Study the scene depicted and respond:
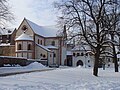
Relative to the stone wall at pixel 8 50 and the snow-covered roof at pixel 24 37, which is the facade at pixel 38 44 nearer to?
the snow-covered roof at pixel 24 37

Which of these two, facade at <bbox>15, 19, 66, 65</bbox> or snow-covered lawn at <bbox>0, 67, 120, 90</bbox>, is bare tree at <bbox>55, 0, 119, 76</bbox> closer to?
snow-covered lawn at <bbox>0, 67, 120, 90</bbox>

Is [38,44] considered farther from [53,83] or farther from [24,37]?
[53,83]

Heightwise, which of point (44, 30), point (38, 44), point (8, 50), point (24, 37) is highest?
point (44, 30)

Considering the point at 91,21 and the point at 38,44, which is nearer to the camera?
the point at 91,21

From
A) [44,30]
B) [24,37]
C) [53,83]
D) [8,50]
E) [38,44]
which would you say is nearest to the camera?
[53,83]

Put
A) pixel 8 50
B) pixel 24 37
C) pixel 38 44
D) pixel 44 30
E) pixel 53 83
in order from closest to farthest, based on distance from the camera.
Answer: pixel 53 83 → pixel 24 37 → pixel 8 50 → pixel 38 44 → pixel 44 30

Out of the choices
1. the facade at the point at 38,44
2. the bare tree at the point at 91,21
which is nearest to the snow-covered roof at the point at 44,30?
the facade at the point at 38,44

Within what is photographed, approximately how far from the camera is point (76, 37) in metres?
27.7

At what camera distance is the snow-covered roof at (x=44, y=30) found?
3062 inches

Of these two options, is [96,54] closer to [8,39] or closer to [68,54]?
[8,39]

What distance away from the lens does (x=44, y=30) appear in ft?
286

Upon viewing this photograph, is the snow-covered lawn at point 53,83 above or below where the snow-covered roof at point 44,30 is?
below

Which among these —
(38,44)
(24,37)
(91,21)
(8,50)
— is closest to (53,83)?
(91,21)

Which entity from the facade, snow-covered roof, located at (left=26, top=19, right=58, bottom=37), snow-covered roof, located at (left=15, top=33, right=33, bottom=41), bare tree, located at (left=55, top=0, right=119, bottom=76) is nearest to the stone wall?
the facade
